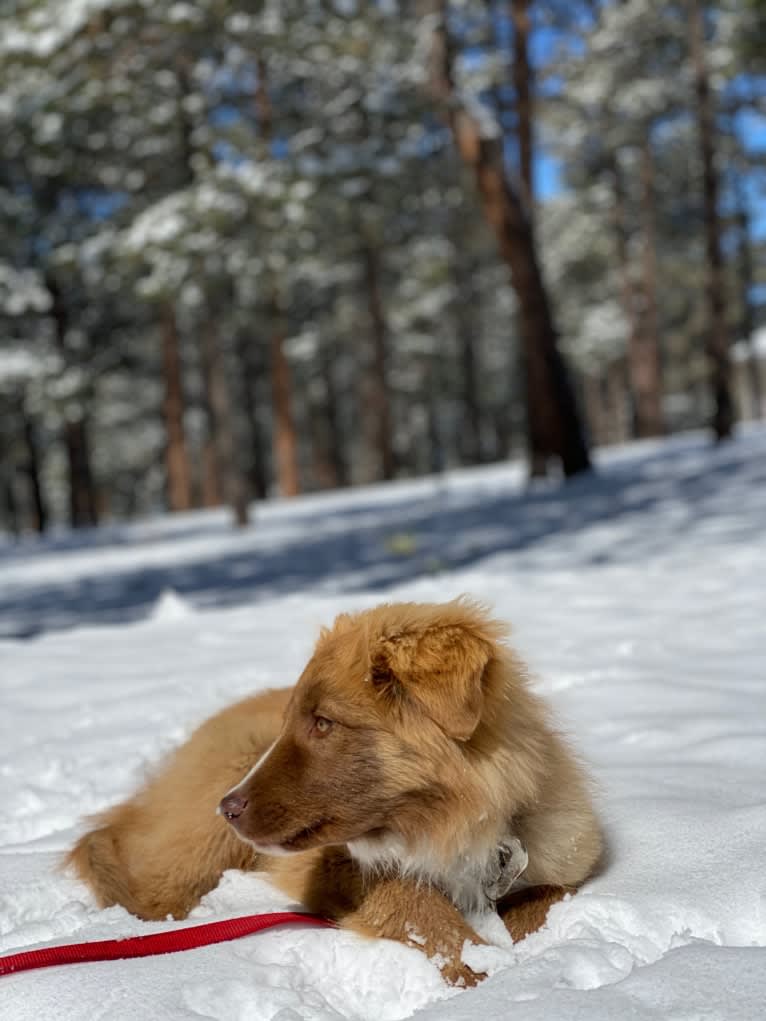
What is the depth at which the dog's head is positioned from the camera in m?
2.46

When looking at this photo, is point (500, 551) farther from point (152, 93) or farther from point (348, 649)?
point (152, 93)

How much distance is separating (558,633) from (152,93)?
1268cm

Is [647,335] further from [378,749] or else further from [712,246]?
[378,749]

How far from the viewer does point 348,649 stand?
2633 mm

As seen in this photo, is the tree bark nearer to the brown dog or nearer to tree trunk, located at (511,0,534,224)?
tree trunk, located at (511,0,534,224)

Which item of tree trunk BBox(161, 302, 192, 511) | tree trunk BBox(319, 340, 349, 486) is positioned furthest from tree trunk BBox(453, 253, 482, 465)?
tree trunk BBox(161, 302, 192, 511)

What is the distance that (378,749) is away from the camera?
8.19ft

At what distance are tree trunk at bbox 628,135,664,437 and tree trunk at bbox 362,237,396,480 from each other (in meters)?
7.75

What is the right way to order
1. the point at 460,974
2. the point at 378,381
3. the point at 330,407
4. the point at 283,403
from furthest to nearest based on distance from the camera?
the point at 330,407, the point at 378,381, the point at 283,403, the point at 460,974

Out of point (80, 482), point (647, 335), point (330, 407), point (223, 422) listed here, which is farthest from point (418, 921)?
point (330, 407)

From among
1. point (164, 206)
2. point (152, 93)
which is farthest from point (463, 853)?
point (152, 93)

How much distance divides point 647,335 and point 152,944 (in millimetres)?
28753

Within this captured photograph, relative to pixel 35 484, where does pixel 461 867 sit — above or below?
below

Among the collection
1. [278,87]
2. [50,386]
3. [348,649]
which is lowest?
[348,649]
